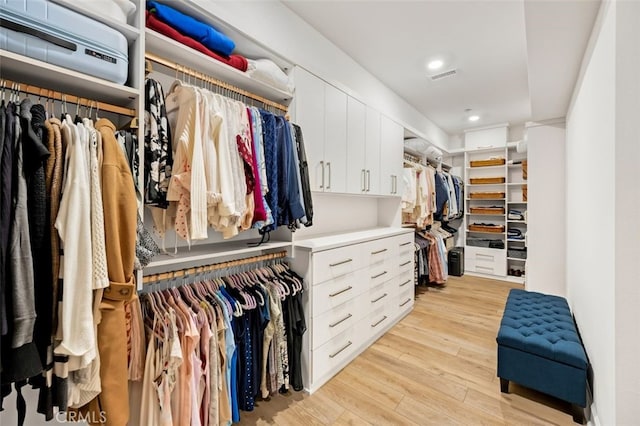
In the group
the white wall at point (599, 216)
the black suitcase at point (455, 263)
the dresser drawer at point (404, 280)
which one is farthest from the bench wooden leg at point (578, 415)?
the black suitcase at point (455, 263)

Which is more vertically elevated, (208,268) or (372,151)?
(372,151)

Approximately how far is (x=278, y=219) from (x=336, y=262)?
0.60 metres

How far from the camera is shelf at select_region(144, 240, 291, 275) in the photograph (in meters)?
1.27

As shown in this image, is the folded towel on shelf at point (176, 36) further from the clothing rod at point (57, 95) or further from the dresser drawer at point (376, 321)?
the dresser drawer at point (376, 321)

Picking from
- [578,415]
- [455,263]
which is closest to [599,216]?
[578,415]

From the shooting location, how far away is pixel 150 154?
1211 millimetres

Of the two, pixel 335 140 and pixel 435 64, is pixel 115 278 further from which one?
pixel 435 64

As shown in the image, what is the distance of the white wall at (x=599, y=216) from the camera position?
114 cm

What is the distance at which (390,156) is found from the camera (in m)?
3.11

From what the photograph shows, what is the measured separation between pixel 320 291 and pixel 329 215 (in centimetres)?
97

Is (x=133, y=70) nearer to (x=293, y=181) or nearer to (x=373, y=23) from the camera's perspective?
(x=293, y=181)

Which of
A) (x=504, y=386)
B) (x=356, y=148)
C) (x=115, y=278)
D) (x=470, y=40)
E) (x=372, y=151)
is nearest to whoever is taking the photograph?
(x=115, y=278)

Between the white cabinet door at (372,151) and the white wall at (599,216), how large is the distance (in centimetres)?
156

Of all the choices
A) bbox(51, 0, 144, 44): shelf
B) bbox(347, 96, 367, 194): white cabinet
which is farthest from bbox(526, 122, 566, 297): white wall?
bbox(51, 0, 144, 44): shelf
